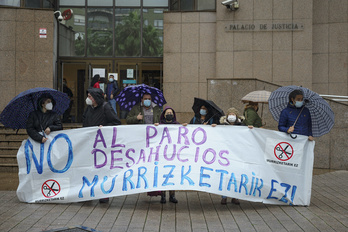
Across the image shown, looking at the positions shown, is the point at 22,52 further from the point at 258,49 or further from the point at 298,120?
the point at 298,120

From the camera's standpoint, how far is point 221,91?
1480 centimetres

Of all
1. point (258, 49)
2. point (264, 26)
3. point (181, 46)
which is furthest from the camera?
Result: point (181, 46)

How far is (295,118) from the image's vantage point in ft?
29.0

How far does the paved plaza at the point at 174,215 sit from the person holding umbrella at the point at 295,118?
121 centimetres

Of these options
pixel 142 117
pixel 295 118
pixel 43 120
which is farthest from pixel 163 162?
pixel 295 118

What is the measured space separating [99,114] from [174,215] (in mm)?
2283

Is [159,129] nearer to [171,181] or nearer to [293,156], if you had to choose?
[171,181]

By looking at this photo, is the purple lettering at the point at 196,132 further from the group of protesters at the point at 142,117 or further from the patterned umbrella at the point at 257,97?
the patterned umbrella at the point at 257,97

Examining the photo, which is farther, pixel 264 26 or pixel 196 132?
pixel 264 26

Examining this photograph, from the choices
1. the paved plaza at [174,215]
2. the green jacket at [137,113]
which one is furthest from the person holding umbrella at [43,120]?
the green jacket at [137,113]

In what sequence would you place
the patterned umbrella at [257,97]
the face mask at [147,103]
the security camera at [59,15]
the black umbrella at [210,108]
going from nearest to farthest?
the black umbrella at [210,108] → the face mask at [147,103] → the patterned umbrella at [257,97] → the security camera at [59,15]

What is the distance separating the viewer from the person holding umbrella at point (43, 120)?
857cm

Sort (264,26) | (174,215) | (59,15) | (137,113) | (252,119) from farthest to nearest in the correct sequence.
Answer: (59,15) → (264,26) → (252,119) → (137,113) → (174,215)

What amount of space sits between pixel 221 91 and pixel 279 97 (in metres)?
5.51
